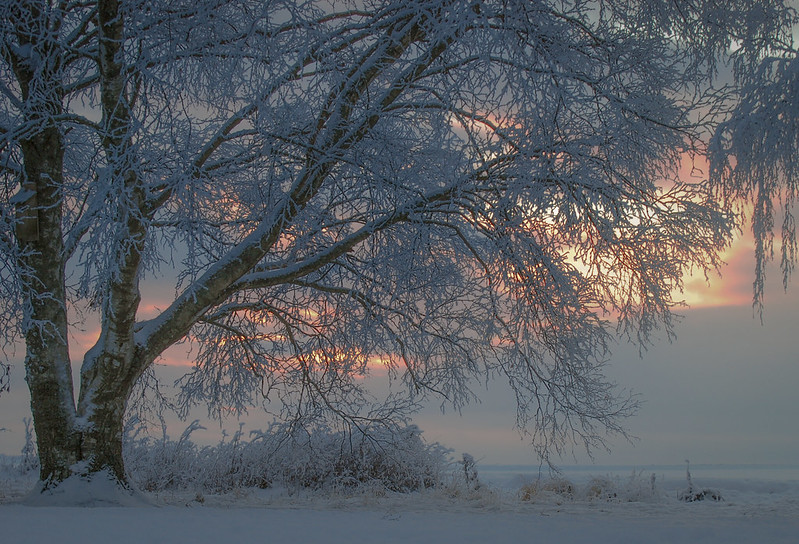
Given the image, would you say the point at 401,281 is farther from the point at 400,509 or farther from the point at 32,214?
the point at 32,214

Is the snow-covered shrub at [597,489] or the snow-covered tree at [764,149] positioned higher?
the snow-covered tree at [764,149]

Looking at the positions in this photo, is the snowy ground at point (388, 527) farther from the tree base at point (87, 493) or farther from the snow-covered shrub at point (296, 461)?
the snow-covered shrub at point (296, 461)

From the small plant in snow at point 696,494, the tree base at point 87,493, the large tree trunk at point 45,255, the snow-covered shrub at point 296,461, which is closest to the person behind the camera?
the tree base at point 87,493

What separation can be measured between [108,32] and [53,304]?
320 cm

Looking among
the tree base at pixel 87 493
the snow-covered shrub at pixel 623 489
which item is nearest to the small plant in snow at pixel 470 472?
the snow-covered shrub at pixel 623 489

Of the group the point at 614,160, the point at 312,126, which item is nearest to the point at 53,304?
the point at 312,126

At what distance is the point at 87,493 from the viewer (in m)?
7.34

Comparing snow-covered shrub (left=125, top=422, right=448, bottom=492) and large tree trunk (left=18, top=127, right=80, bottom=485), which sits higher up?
large tree trunk (left=18, top=127, right=80, bottom=485)

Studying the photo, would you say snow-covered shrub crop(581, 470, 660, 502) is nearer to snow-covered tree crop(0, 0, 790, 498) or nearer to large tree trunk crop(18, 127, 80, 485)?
snow-covered tree crop(0, 0, 790, 498)

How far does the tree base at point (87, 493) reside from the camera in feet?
23.9

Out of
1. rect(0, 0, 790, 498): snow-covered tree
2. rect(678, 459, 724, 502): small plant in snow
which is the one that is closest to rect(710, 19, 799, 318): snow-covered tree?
rect(0, 0, 790, 498): snow-covered tree

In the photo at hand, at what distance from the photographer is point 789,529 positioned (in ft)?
17.0

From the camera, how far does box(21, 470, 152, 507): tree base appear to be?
7273 mm

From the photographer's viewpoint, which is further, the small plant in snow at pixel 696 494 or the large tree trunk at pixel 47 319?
the small plant in snow at pixel 696 494
